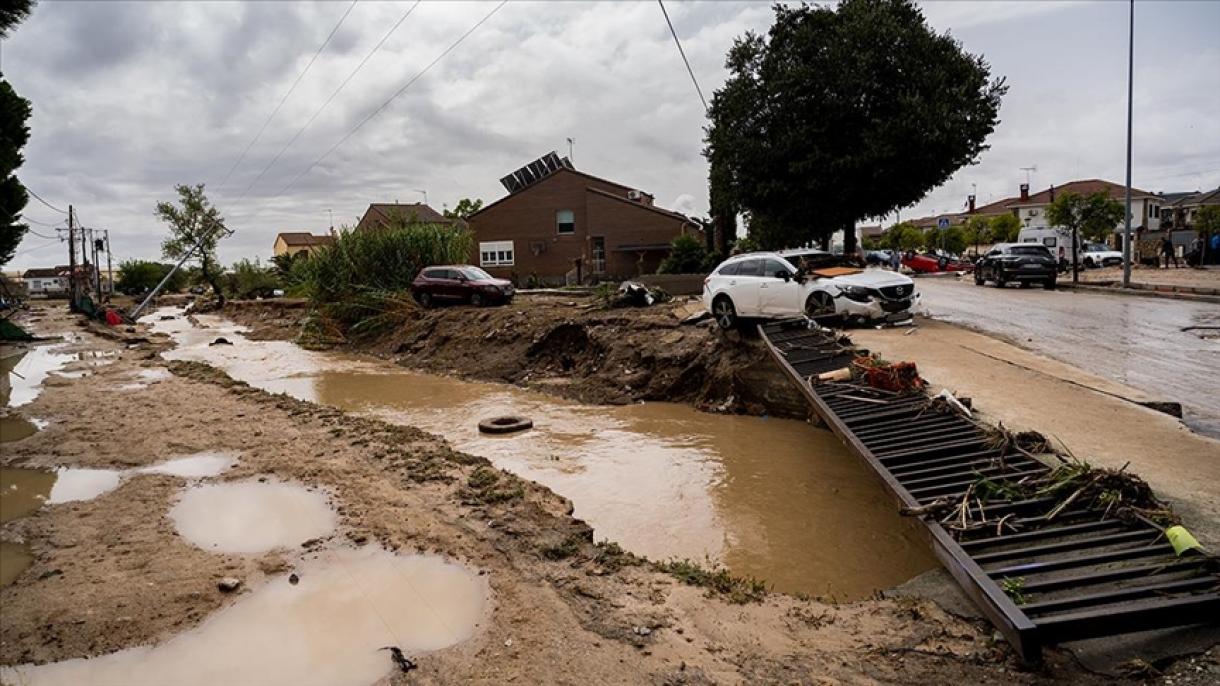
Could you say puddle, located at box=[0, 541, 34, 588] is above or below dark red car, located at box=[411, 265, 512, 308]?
below

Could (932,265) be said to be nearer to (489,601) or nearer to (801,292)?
(801,292)

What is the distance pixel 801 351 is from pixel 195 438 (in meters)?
8.63

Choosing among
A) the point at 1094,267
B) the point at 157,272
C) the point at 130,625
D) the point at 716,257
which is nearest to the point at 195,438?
the point at 130,625

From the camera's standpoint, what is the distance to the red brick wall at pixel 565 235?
4531 centimetres

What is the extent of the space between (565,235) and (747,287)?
33.8 meters

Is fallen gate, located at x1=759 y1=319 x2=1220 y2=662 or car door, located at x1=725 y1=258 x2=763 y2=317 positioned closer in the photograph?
fallen gate, located at x1=759 y1=319 x2=1220 y2=662

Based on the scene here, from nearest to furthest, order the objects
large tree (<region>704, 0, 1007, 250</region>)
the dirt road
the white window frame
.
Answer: the dirt road → large tree (<region>704, 0, 1007, 250</region>) → the white window frame

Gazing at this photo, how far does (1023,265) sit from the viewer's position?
24.9 metres

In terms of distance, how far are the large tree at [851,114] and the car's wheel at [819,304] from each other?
642 centimetres

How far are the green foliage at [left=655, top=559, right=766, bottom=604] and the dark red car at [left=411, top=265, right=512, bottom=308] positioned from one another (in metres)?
19.1

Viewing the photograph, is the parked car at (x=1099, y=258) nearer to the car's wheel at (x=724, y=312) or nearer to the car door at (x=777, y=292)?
the car door at (x=777, y=292)

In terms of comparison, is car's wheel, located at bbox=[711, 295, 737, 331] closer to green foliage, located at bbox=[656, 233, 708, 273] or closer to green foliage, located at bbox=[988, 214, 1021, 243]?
green foliage, located at bbox=[656, 233, 708, 273]

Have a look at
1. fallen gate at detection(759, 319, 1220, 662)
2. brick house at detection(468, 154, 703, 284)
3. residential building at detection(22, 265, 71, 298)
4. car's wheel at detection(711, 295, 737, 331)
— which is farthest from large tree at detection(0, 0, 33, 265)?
residential building at detection(22, 265, 71, 298)

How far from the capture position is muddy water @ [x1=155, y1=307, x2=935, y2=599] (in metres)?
6.26
